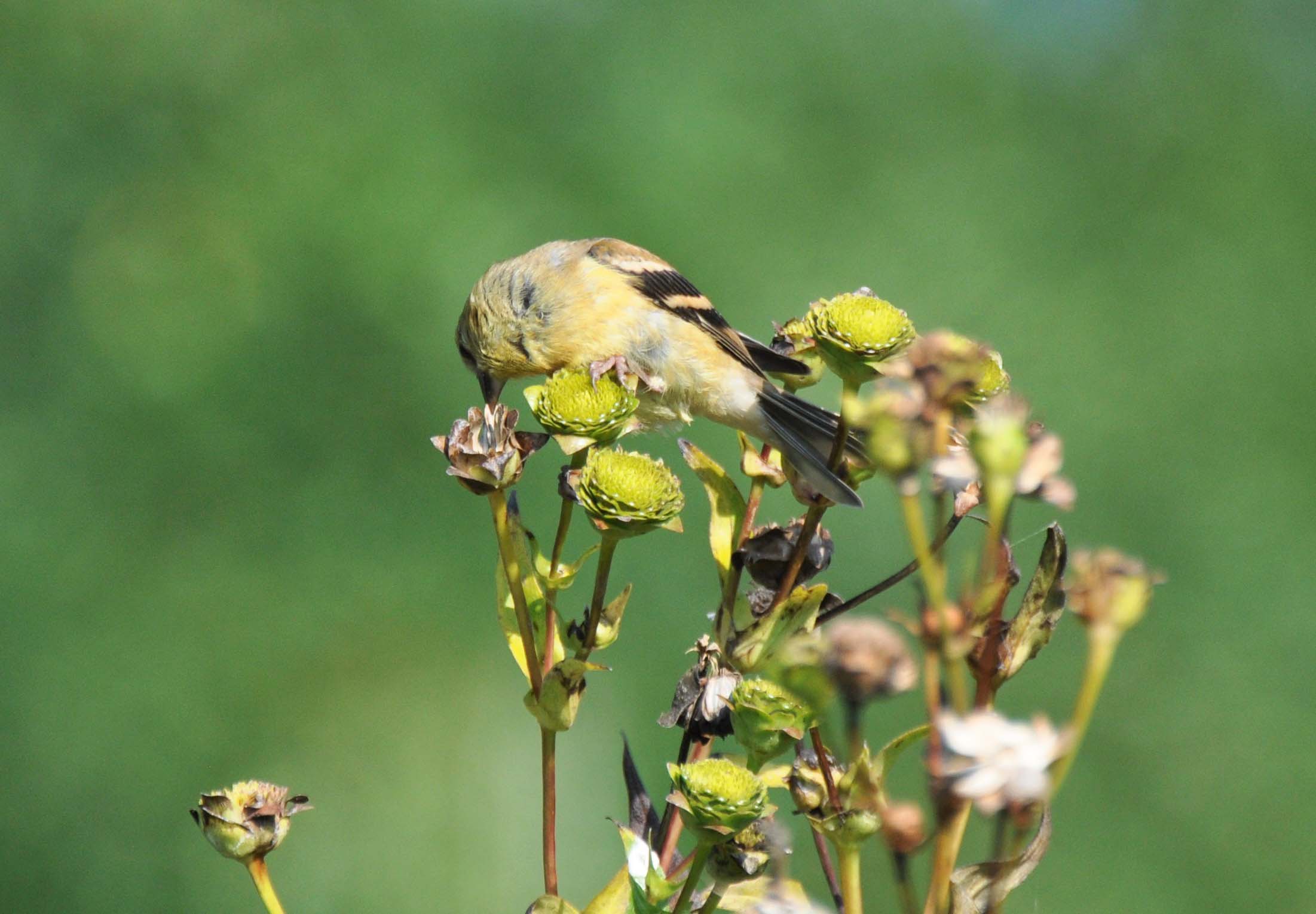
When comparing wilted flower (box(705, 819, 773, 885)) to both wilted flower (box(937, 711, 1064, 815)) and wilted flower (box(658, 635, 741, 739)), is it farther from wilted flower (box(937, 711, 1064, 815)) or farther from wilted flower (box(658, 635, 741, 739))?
wilted flower (box(937, 711, 1064, 815))

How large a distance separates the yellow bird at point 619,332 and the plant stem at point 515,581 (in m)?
1.20

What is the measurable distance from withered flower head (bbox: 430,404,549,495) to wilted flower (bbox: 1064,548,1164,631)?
517 millimetres

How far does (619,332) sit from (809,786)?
1.56m

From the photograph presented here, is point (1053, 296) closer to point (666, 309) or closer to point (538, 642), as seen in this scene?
point (666, 309)

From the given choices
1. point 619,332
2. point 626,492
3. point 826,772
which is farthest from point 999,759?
point 619,332

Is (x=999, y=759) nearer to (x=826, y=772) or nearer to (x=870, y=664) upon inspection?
(x=870, y=664)

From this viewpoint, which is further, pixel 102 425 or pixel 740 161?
pixel 740 161

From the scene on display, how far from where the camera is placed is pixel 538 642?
1.05 meters

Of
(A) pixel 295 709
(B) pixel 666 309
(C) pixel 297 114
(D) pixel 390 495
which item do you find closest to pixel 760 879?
(B) pixel 666 309

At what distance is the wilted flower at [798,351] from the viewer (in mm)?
1207

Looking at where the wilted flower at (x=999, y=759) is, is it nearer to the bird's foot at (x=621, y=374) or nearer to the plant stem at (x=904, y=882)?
the plant stem at (x=904, y=882)

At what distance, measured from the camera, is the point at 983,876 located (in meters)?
0.83

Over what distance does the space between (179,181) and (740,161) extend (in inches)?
82.3

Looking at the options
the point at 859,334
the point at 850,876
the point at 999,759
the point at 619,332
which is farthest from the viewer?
the point at 619,332
